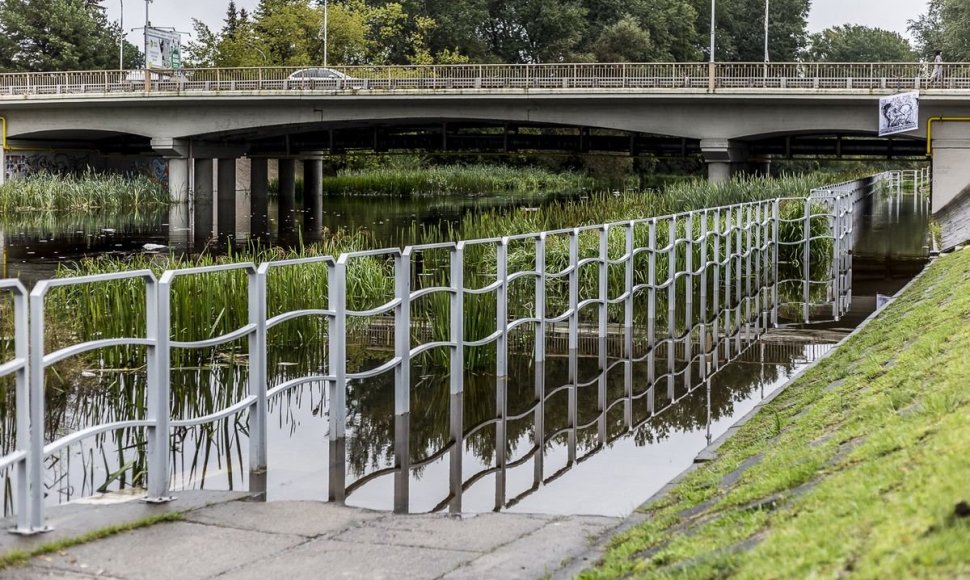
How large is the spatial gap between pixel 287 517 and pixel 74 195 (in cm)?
4776

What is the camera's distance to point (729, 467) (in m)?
7.87

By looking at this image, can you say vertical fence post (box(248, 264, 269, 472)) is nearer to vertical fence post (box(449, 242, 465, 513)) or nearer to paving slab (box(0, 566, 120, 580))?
vertical fence post (box(449, 242, 465, 513))

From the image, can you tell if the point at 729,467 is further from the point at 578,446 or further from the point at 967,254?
the point at 967,254

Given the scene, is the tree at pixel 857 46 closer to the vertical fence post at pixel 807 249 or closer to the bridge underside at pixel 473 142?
the bridge underside at pixel 473 142

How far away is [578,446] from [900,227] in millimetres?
33852

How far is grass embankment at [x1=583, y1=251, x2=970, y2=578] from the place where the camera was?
428cm

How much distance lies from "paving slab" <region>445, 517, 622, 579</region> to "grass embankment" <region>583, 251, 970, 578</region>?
9.1 inches

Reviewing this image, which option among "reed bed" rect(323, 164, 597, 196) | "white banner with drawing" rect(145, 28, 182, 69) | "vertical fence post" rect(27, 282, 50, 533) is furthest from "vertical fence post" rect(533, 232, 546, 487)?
"reed bed" rect(323, 164, 597, 196)

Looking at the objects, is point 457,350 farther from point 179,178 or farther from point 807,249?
point 179,178

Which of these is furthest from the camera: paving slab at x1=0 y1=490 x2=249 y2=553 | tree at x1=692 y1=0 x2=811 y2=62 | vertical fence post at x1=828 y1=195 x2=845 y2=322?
tree at x1=692 y1=0 x2=811 y2=62

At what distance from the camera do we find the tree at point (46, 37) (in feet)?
293

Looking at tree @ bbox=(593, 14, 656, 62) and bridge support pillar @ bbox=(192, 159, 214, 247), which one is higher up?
tree @ bbox=(593, 14, 656, 62)

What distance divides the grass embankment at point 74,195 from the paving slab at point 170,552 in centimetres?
4517

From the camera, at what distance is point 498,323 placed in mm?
11445
